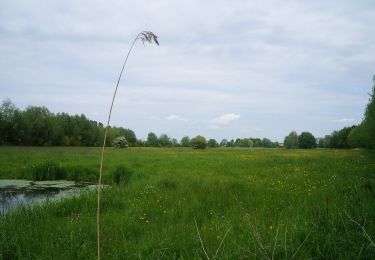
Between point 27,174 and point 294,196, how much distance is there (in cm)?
1329

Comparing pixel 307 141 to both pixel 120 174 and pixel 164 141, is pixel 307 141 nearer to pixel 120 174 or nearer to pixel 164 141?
pixel 164 141

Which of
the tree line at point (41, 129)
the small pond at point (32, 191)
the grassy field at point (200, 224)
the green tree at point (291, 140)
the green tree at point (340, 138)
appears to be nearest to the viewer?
the grassy field at point (200, 224)

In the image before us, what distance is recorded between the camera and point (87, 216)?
670 cm

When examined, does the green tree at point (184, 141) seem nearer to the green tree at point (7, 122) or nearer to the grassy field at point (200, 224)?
the green tree at point (7, 122)

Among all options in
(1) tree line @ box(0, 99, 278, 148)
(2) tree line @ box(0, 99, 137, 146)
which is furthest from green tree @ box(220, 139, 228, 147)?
(2) tree line @ box(0, 99, 137, 146)

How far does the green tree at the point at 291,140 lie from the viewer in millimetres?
128312

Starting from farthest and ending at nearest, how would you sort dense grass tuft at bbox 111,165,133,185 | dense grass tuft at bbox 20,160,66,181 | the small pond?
1. dense grass tuft at bbox 20,160,66,181
2. dense grass tuft at bbox 111,165,133,185
3. the small pond

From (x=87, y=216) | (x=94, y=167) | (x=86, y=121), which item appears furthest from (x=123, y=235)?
(x=86, y=121)

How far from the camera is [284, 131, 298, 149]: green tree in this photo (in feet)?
421

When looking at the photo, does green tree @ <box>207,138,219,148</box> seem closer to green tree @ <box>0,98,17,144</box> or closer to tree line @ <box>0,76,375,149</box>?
tree line @ <box>0,76,375,149</box>

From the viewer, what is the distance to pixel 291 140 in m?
132

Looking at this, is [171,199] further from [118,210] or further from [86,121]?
[86,121]

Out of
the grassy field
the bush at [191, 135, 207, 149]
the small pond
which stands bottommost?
the small pond

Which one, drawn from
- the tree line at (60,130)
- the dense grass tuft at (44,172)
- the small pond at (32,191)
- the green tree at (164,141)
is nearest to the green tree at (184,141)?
the green tree at (164,141)
